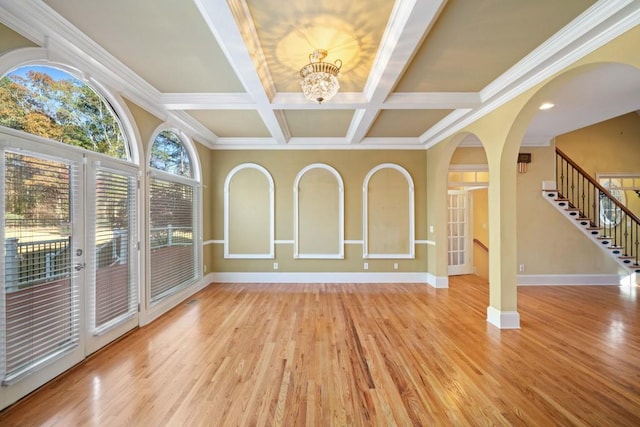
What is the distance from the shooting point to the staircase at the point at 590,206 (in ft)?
17.6

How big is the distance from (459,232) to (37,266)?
7.12m

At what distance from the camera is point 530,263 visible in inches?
213

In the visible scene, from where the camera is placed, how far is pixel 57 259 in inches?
92.6

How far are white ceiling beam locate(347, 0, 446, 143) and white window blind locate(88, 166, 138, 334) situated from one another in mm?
3115

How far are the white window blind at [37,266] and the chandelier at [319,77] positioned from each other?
2.40 m

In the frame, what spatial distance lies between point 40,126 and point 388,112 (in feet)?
12.9

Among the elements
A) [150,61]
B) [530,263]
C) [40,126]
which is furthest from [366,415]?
[530,263]

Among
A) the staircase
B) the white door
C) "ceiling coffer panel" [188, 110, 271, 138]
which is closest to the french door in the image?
"ceiling coffer panel" [188, 110, 271, 138]

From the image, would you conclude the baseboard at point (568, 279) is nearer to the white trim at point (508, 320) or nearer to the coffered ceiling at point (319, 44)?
the white trim at point (508, 320)

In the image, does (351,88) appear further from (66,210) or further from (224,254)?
(224,254)

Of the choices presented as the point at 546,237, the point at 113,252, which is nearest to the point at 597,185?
the point at 546,237

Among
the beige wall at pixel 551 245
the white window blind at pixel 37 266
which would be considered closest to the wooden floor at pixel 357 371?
the white window blind at pixel 37 266

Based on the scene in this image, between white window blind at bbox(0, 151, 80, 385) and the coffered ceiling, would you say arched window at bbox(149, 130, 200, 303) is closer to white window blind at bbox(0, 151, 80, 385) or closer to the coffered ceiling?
the coffered ceiling

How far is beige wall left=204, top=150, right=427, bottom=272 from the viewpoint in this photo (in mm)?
5676
